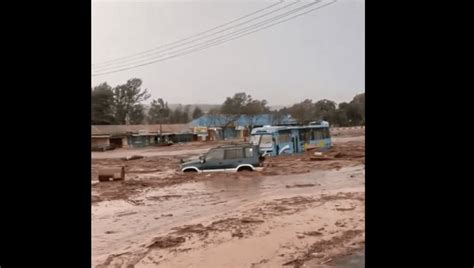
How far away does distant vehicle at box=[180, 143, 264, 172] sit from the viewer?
11.9 feet

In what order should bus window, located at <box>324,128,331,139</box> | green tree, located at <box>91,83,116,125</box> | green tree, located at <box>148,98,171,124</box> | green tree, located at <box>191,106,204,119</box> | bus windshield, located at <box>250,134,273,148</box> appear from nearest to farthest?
green tree, located at <box>91,83,116,125</box>, green tree, located at <box>148,98,171,124</box>, green tree, located at <box>191,106,204,119</box>, bus window, located at <box>324,128,331,139</box>, bus windshield, located at <box>250,134,273,148</box>

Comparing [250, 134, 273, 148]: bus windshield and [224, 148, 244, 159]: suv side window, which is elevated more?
[250, 134, 273, 148]: bus windshield

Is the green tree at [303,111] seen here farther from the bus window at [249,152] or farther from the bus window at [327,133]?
the bus window at [249,152]

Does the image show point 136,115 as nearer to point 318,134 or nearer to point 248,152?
point 248,152

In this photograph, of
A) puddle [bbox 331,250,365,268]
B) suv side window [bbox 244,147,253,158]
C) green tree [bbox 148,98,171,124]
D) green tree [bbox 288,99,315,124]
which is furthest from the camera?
suv side window [bbox 244,147,253,158]

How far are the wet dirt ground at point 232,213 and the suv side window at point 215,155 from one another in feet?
0.58

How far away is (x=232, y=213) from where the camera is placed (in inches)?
135

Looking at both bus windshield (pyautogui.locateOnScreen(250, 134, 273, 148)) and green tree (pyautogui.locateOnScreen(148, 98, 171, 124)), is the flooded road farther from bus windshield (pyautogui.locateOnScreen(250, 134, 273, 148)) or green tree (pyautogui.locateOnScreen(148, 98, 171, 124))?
green tree (pyautogui.locateOnScreen(148, 98, 171, 124))

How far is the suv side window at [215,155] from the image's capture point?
3621 millimetres

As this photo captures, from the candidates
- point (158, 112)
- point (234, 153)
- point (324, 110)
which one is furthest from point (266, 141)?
point (158, 112)

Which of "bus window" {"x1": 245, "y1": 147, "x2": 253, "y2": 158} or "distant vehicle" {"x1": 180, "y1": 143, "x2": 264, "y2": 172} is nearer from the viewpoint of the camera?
"distant vehicle" {"x1": 180, "y1": 143, "x2": 264, "y2": 172}

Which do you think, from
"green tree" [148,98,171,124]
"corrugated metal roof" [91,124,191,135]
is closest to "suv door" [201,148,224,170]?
"corrugated metal roof" [91,124,191,135]
